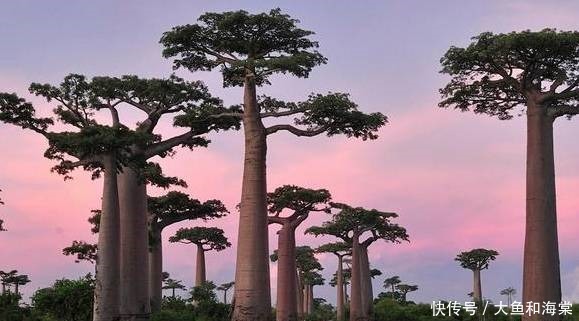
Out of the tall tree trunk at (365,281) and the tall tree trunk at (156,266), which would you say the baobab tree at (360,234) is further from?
the tall tree trunk at (156,266)

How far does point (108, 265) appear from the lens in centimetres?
1794

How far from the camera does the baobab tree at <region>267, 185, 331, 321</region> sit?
30688 millimetres

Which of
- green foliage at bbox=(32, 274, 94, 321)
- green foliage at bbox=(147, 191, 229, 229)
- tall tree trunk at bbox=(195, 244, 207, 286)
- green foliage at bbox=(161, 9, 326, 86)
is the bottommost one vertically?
green foliage at bbox=(32, 274, 94, 321)

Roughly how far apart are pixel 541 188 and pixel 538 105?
208 cm

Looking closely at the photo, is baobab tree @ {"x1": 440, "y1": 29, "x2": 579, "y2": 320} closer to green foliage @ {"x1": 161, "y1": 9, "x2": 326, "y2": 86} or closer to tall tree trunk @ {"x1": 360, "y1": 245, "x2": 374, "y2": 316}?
green foliage @ {"x1": 161, "y1": 9, "x2": 326, "y2": 86}

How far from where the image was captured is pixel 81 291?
23422mm

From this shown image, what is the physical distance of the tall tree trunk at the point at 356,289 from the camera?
115 feet

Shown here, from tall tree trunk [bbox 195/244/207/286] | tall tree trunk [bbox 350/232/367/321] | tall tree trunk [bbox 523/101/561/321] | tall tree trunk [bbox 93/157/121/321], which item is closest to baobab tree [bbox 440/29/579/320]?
tall tree trunk [bbox 523/101/561/321]

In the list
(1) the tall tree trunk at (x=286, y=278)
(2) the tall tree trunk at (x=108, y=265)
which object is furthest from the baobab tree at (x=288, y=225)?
(2) the tall tree trunk at (x=108, y=265)

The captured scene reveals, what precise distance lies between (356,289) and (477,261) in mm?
15156

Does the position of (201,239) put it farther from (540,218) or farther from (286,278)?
(540,218)

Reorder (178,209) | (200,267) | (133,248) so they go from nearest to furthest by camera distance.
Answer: (133,248) < (178,209) < (200,267)

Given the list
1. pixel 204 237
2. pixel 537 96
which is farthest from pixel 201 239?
pixel 537 96

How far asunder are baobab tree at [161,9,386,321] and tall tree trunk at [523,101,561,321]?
4.72 meters
